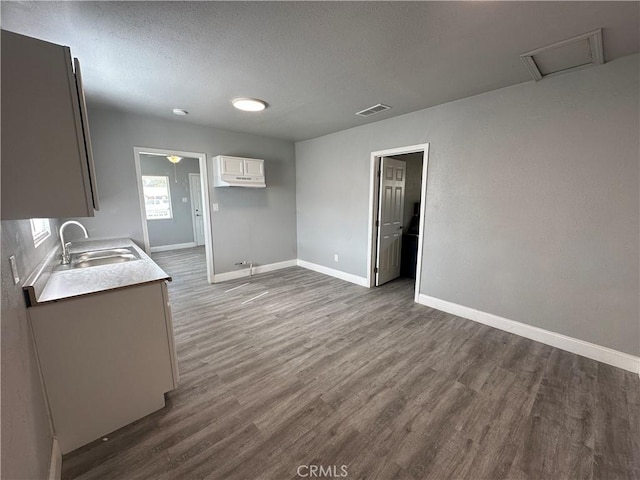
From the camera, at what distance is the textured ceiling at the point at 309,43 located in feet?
4.96

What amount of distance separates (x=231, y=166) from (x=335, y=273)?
8.42ft

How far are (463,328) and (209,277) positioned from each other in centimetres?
384

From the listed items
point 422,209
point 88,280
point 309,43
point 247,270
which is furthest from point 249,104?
point 247,270

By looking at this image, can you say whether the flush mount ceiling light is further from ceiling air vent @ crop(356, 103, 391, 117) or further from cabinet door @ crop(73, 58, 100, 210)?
cabinet door @ crop(73, 58, 100, 210)

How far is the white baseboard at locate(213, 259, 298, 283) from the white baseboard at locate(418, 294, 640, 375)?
116 inches

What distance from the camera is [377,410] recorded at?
5.83 ft

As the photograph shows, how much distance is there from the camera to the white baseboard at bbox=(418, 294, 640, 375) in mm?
2182

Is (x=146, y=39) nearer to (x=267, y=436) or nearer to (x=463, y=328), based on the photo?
(x=267, y=436)

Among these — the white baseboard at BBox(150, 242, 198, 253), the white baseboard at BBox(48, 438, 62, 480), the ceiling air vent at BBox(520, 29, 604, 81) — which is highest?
the ceiling air vent at BBox(520, 29, 604, 81)

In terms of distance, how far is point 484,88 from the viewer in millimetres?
2584

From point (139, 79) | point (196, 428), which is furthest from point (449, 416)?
point (139, 79)

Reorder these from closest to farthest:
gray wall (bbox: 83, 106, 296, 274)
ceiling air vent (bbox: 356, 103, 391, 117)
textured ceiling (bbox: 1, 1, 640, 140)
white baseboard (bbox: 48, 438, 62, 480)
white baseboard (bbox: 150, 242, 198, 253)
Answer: white baseboard (bbox: 48, 438, 62, 480), textured ceiling (bbox: 1, 1, 640, 140), ceiling air vent (bbox: 356, 103, 391, 117), gray wall (bbox: 83, 106, 296, 274), white baseboard (bbox: 150, 242, 198, 253)

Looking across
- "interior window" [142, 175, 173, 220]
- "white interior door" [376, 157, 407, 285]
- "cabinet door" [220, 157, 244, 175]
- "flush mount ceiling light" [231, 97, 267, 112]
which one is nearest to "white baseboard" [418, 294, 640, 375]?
"white interior door" [376, 157, 407, 285]

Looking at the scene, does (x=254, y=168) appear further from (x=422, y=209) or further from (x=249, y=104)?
(x=422, y=209)
